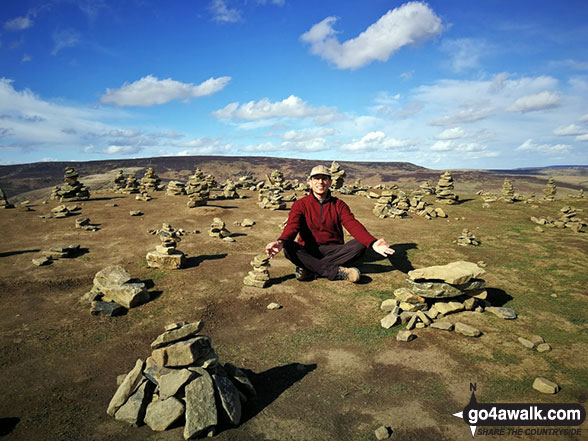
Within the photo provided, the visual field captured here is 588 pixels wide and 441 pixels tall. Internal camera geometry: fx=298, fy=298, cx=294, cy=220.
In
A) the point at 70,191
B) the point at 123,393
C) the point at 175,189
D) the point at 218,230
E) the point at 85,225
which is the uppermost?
the point at 70,191

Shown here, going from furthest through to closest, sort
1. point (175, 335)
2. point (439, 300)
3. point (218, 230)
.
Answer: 1. point (218, 230)
2. point (439, 300)
3. point (175, 335)

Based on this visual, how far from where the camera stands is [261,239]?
1366cm

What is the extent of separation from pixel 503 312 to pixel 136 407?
7092mm

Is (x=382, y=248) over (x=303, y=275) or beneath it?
over

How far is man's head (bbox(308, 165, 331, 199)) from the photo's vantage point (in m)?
7.82

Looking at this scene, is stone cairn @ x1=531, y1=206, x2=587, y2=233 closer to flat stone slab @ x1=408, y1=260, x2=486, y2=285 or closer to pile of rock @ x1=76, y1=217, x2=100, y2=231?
flat stone slab @ x1=408, y1=260, x2=486, y2=285

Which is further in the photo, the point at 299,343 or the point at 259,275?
the point at 259,275

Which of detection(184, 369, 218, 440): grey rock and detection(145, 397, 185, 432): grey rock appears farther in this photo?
detection(145, 397, 185, 432): grey rock

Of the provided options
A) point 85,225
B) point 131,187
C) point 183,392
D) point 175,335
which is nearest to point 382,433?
point 183,392

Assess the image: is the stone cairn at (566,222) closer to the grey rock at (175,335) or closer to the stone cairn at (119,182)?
the grey rock at (175,335)

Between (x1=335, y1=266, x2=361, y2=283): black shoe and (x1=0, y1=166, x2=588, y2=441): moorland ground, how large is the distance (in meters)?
0.19

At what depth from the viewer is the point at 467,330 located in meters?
5.80

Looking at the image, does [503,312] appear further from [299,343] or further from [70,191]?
[70,191]

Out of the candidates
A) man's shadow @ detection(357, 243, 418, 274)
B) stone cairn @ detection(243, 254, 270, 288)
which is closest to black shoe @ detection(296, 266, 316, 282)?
stone cairn @ detection(243, 254, 270, 288)
